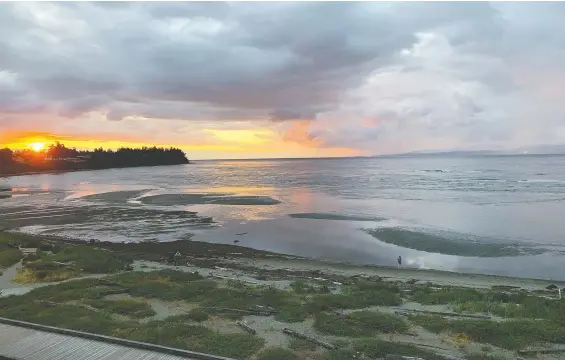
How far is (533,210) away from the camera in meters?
47.0

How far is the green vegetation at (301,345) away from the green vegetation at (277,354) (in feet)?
1.04

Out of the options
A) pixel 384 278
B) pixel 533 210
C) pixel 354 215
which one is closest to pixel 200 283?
pixel 384 278

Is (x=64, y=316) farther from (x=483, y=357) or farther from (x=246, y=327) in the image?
(x=483, y=357)

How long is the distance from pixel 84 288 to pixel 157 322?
5.44 meters

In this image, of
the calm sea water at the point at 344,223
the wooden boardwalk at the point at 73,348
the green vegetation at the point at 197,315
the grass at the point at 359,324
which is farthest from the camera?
the calm sea water at the point at 344,223

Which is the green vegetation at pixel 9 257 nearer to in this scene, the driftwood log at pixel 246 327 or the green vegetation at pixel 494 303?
the driftwood log at pixel 246 327

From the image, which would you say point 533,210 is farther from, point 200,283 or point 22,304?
point 22,304

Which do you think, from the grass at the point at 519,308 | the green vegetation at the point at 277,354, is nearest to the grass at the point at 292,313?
the green vegetation at the point at 277,354

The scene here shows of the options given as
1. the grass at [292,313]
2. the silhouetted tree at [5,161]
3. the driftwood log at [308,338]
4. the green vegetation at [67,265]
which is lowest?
the green vegetation at [67,265]

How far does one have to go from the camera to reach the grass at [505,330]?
1100 cm

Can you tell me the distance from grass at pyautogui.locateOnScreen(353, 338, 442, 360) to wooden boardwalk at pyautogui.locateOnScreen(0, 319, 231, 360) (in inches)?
145

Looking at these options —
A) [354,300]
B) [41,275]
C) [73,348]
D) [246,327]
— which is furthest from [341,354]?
[41,275]

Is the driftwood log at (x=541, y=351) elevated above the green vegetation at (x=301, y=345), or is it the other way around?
the driftwood log at (x=541, y=351)

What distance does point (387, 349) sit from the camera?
10.3 m
